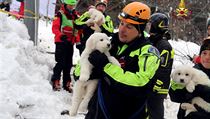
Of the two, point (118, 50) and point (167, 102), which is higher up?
point (118, 50)

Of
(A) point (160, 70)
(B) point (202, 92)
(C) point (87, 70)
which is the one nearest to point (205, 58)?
(B) point (202, 92)

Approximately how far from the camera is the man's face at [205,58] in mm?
4266

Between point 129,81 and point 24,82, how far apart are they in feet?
14.9

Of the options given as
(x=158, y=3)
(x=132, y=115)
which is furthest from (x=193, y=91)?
(x=158, y=3)

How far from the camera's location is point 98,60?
11.9 feet

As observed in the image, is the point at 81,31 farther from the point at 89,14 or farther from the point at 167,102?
the point at 167,102

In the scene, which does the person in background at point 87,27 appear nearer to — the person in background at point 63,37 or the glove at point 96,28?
the glove at point 96,28

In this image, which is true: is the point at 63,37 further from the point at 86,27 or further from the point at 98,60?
the point at 98,60

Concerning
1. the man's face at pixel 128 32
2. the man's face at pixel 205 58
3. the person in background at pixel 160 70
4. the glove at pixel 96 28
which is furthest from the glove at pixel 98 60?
the glove at pixel 96 28

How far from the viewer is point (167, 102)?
34.5ft

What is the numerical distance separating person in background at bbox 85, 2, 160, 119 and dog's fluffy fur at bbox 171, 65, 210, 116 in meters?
0.64

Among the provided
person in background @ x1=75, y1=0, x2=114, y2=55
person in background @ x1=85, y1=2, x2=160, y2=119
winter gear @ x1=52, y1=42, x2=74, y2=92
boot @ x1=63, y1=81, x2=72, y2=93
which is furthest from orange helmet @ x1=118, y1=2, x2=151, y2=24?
boot @ x1=63, y1=81, x2=72, y2=93

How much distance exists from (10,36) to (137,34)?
17.5ft

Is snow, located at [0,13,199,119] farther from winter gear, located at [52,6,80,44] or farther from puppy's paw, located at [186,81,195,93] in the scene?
puppy's paw, located at [186,81,195,93]
